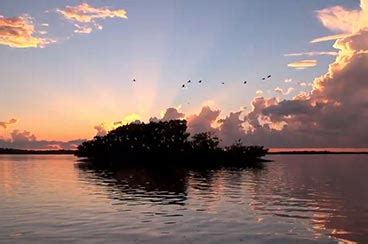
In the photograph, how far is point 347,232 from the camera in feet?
126

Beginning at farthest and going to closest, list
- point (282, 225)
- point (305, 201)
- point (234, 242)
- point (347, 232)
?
point (305, 201)
point (282, 225)
point (347, 232)
point (234, 242)

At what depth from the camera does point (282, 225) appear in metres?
40.8

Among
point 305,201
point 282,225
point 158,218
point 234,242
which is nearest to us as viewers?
point 234,242

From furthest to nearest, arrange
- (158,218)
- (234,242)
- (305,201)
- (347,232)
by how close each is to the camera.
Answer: (305,201) → (158,218) → (347,232) → (234,242)

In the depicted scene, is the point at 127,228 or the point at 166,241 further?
the point at 127,228

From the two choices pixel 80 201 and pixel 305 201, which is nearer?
pixel 80 201

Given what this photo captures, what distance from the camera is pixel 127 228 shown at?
126 ft

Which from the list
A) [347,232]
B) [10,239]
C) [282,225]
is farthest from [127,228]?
[347,232]

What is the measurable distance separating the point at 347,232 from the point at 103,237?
1989 cm

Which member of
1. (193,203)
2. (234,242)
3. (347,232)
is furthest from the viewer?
(193,203)

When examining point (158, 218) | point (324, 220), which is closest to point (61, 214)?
point (158, 218)

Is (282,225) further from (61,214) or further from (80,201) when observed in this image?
(80,201)

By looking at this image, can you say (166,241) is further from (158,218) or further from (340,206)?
(340,206)

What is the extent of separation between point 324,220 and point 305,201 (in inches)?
668
